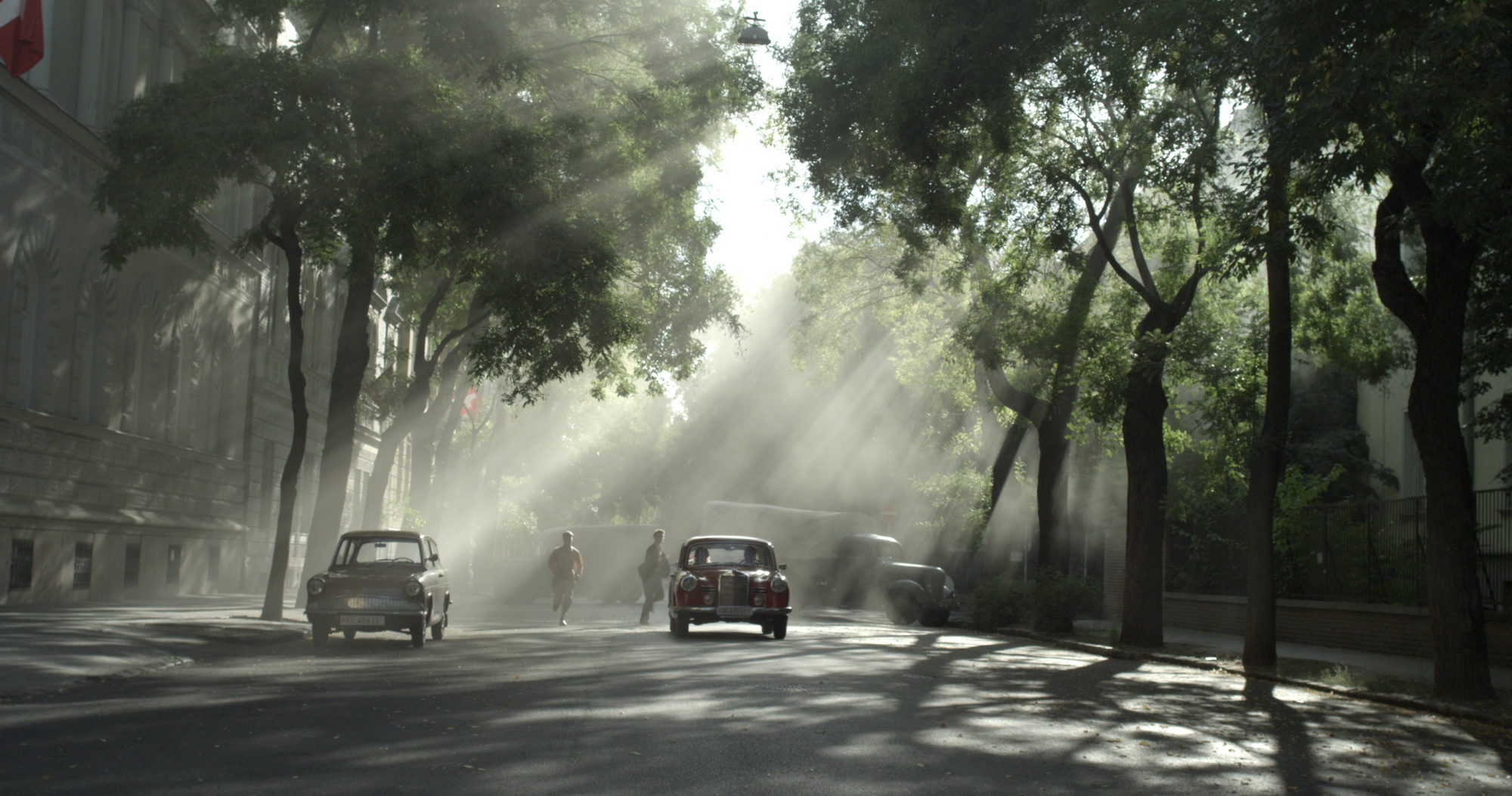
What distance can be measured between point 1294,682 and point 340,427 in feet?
49.0

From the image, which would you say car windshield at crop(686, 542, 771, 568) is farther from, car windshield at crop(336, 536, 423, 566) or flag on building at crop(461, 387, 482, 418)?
flag on building at crop(461, 387, 482, 418)

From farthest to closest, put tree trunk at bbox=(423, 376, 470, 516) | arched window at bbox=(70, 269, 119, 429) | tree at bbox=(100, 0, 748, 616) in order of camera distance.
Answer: tree trunk at bbox=(423, 376, 470, 516) → arched window at bbox=(70, 269, 119, 429) → tree at bbox=(100, 0, 748, 616)

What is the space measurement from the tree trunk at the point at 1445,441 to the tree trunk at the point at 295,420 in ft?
47.2

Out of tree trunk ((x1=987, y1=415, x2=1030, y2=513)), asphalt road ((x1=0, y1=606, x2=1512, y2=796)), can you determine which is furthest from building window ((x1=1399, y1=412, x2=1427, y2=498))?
asphalt road ((x1=0, y1=606, x2=1512, y2=796))

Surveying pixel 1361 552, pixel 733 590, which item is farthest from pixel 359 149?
pixel 1361 552

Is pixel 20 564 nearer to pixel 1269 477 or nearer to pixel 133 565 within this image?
pixel 133 565

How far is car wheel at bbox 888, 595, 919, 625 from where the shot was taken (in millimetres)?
29859

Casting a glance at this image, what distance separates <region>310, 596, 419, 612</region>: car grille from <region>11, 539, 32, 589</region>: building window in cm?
626

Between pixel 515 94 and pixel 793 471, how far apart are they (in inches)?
1105

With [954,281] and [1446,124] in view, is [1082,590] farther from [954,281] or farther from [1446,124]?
[1446,124]

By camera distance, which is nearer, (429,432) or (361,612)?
(361,612)

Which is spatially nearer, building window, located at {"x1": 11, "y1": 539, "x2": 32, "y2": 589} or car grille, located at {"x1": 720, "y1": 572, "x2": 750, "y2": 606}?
building window, located at {"x1": 11, "y1": 539, "x2": 32, "y2": 589}

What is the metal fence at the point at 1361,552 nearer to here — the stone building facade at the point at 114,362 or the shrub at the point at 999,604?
the shrub at the point at 999,604

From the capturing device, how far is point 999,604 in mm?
26656
